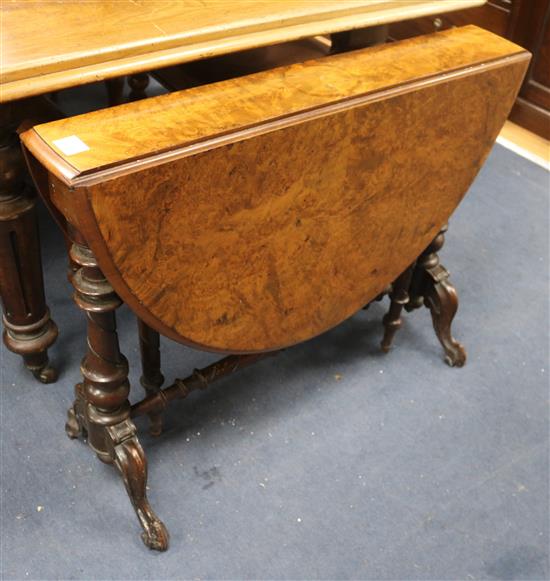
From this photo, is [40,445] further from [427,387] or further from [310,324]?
[427,387]

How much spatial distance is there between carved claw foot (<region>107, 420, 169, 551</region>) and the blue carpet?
4cm

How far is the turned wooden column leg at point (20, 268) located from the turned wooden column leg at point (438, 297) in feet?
2.85

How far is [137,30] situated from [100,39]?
68mm

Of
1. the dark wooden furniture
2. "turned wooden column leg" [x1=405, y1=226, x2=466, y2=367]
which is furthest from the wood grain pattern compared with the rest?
the dark wooden furniture

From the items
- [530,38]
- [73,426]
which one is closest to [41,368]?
[73,426]

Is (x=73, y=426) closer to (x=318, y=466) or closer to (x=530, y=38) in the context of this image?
(x=318, y=466)

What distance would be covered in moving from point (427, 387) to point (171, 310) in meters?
0.85

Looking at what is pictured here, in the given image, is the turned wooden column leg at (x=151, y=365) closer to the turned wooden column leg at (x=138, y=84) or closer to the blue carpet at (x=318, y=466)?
the blue carpet at (x=318, y=466)

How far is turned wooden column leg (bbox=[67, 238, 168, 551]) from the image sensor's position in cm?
116

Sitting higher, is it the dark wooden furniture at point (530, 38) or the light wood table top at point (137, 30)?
the light wood table top at point (137, 30)

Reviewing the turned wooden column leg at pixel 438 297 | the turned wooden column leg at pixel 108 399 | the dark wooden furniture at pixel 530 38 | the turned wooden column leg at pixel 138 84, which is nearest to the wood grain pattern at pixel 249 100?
the turned wooden column leg at pixel 108 399

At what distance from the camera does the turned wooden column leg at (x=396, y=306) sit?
5.64 ft

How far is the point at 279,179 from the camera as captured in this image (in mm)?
1164

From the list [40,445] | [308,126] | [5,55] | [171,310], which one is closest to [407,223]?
[308,126]
